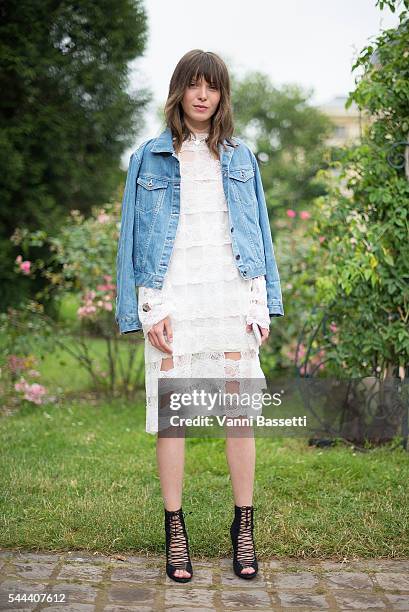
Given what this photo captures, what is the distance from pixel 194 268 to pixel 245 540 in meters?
0.91

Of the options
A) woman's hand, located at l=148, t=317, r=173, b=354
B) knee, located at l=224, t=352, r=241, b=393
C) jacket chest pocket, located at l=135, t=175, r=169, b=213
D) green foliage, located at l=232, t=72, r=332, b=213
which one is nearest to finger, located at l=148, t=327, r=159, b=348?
woman's hand, located at l=148, t=317, r=173, b=354

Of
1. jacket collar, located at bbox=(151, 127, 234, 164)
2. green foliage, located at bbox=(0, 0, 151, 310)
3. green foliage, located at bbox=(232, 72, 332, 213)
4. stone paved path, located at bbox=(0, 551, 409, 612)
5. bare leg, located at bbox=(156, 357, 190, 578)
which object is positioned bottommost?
stone paved path, located at bbox=(0, 551, 409, 612)

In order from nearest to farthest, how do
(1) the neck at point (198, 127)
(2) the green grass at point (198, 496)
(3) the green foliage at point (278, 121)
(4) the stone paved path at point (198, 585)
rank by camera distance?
(4) the stone paved path at point (198, 585)
(1) the neck at point (198, 127)
(2) the green grass at point (198, 496)
(3) the green foliage at point (278, 121)

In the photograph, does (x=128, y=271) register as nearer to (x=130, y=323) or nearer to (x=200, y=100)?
(x=130, y=323)

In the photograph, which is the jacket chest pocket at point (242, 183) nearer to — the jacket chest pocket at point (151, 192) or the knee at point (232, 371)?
the jacket chest pocket at point (151, 192)

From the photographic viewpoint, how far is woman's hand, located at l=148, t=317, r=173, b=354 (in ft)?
7.99

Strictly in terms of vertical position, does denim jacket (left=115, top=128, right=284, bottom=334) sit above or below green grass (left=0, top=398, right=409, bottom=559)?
above

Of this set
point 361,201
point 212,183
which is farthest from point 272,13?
point 212,183

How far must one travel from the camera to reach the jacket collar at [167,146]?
8.22ft

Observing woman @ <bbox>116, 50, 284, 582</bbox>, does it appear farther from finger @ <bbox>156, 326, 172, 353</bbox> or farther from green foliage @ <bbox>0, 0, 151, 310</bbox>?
green foliage @ <bbox>0, 0, 151, 310</bbox>

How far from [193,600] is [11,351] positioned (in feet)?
10.5

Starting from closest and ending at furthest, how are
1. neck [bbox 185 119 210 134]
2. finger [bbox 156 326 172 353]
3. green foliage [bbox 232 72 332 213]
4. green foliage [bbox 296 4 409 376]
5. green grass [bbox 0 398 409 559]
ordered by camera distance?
finger [bbox 156 326 172 353], neck [bbox 185 119 210 134], green grass [bbox 0 398 409 559], green foliage [bbox 296 4 409 376], green foliage [bbox 232 72 332 213]

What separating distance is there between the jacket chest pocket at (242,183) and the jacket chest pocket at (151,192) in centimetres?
22

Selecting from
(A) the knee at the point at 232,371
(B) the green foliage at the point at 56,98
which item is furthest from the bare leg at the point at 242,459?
(B) the green foliage at the point at 56,98
